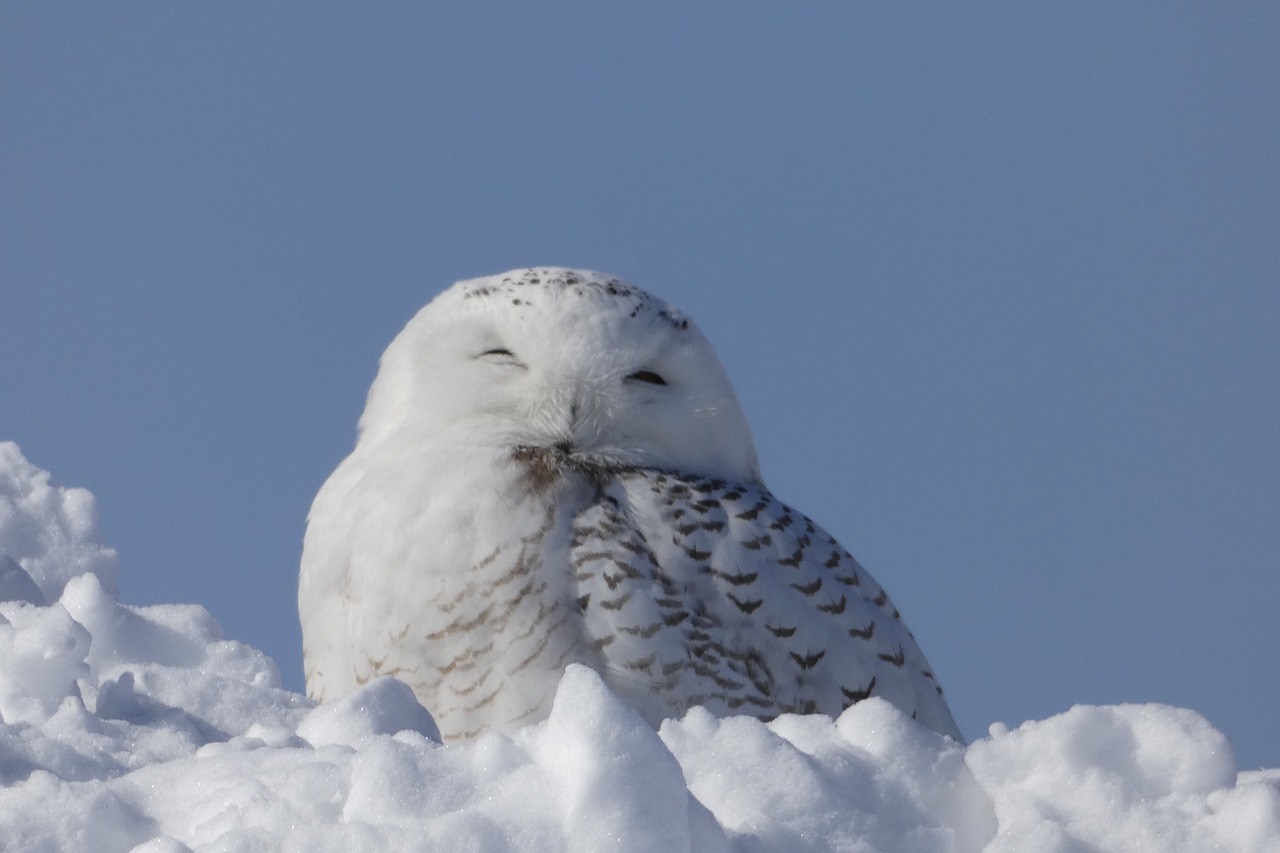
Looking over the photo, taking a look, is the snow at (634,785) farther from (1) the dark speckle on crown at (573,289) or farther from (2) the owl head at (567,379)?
(1) the dark speckle on crown at (573,289)

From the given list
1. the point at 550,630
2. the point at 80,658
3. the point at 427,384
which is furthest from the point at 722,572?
the point at 80,658

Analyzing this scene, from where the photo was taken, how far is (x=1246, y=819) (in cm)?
167

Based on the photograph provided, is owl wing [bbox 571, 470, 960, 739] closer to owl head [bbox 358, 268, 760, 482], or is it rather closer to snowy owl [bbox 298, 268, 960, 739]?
snowy owl [bbox 298, 268, 960, 739]

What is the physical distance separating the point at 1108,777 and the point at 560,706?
25.0 inches

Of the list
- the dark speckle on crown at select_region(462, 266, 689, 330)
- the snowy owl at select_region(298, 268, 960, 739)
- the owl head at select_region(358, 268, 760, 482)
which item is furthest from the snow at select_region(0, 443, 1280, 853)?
the dark speckle on crown at select_region(462, 266, 689, 330)

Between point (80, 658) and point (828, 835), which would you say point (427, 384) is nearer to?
point (80, 658)

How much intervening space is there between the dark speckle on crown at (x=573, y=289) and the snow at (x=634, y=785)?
1528 millimetres

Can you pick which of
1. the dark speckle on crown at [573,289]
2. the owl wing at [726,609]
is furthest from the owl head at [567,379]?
the owl wing at [726,609]

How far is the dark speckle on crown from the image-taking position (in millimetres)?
3445

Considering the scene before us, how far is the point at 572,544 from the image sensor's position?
304cm

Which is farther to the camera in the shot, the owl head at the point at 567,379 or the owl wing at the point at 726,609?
the owl head at the point at 567,379

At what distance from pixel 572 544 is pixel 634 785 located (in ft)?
5.01

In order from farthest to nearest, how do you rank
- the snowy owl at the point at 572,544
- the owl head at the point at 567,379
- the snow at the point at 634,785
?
1. the owl head at the point at 567,379
2. the snowy owl at the point at 572,544
3. the snow at the point at 634,785

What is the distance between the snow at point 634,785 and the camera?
5.04ft
